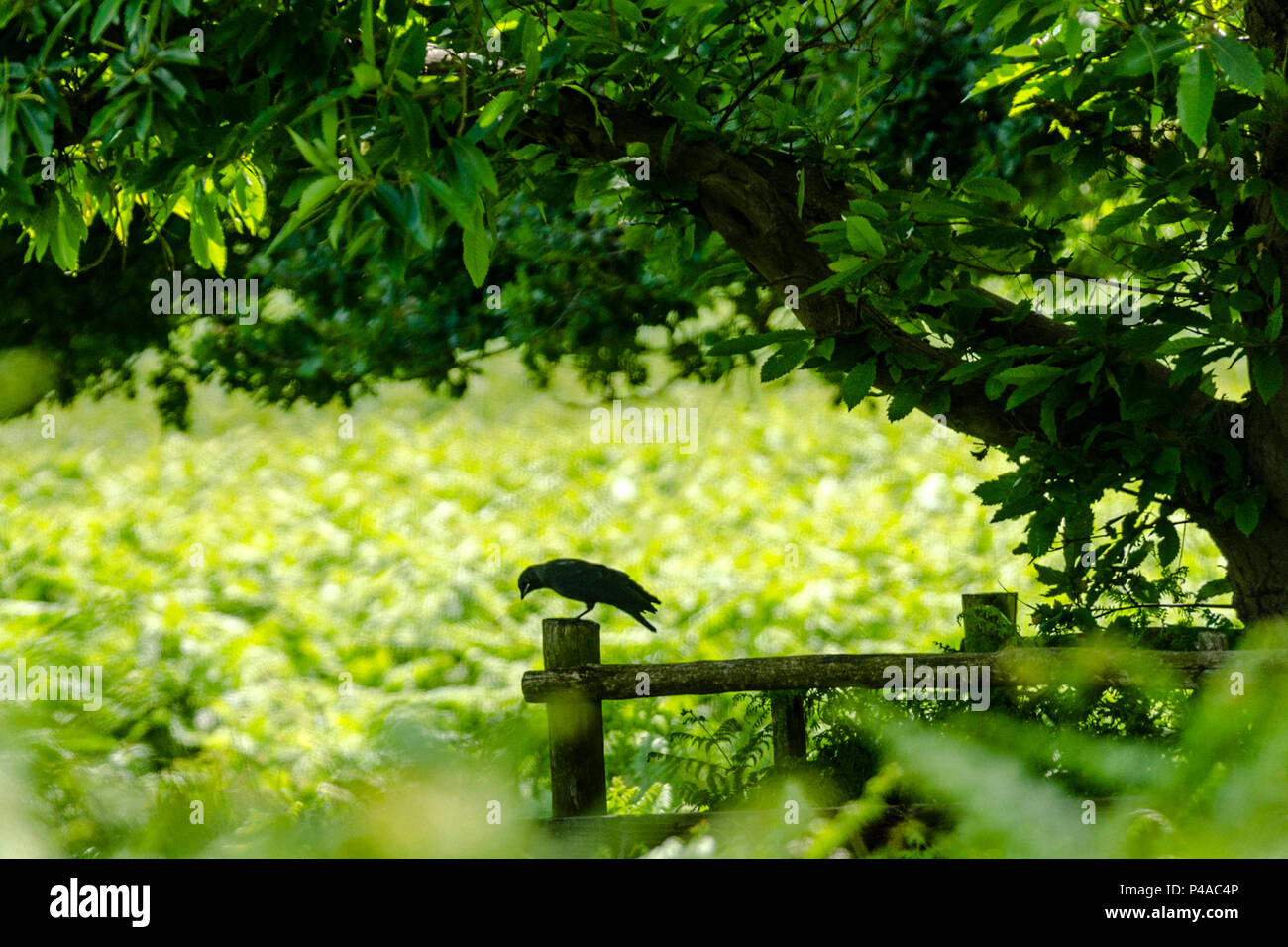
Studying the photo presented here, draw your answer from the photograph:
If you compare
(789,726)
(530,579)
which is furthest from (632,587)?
(789,726)

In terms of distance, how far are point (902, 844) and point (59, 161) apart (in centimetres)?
244

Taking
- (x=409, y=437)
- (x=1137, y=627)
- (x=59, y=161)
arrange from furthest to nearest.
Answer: (x=409, y=437)
(x=1137, y=627)
(x=59, y=161)

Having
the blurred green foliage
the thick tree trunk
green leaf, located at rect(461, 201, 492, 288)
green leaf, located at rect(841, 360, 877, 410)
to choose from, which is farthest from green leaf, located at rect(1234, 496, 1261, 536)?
green leaf, located at rect(461, 201, 492, 288)

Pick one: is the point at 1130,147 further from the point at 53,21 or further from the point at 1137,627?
the point at 53,21

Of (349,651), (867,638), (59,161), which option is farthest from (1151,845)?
(349,651)

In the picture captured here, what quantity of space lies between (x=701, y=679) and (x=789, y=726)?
0.37m

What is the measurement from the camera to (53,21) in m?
1.96

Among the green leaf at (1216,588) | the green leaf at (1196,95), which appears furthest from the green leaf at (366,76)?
the green leaf at (1216,588)

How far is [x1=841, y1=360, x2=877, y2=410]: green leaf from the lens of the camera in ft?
8.36

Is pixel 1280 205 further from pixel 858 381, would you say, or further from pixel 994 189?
pixel 858 381

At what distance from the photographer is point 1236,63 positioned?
5.29ft

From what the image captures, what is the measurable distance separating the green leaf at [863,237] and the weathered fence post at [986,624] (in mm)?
1681

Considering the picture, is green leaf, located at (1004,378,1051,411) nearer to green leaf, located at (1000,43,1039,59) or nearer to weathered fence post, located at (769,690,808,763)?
green leaf, located at (1000,43,1039,59)

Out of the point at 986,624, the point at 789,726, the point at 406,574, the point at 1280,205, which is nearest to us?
the point at 1280,205
